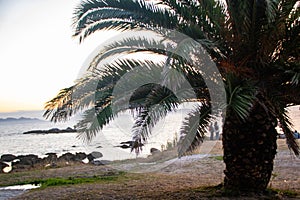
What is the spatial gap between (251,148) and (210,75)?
1378 millimetres

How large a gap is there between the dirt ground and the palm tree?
3.29 ft

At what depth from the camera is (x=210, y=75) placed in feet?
17.6

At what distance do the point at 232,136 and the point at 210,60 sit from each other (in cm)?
133

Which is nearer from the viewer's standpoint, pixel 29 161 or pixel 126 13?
pixel 126 13

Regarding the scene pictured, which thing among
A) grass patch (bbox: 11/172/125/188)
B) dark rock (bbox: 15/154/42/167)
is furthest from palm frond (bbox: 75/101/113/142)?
dark rock (bbox: 15/154/42/167)

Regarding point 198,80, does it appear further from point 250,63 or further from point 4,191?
point 4,191

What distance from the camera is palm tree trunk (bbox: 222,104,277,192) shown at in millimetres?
5715

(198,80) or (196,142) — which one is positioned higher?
(198,80)

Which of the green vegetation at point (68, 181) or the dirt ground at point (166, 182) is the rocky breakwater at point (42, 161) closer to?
the dirt ground at point (166, 182)

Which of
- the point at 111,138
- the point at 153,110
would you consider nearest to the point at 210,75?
the point at 153,110

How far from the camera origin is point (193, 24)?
5141 mm

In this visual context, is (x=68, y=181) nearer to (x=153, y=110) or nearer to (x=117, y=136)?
(x=117, y=136)

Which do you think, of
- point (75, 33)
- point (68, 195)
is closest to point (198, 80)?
point (75, 33)

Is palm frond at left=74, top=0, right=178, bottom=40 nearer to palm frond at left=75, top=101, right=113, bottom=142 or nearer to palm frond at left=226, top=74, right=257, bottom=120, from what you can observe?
palm frond at left=226, top=74, right=257, bottom=120
